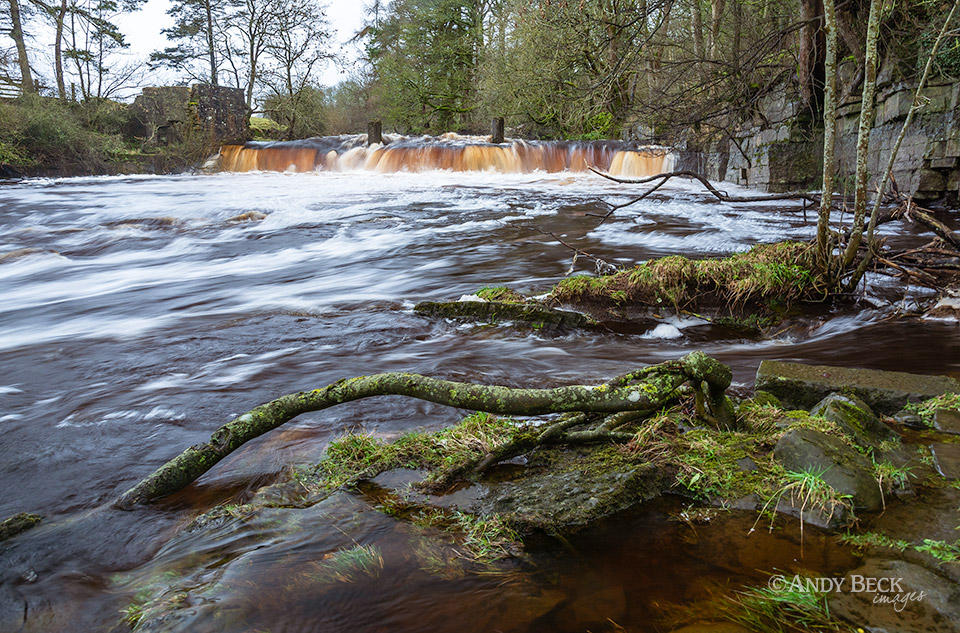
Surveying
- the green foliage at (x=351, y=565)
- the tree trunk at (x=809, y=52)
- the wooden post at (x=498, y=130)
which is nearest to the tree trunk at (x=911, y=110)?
the green foliage at (x=351, y=565)

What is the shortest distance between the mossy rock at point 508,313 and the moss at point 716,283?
1.22ft

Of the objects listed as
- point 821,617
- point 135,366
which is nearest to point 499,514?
point 821,617

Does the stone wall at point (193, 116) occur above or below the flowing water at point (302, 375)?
above

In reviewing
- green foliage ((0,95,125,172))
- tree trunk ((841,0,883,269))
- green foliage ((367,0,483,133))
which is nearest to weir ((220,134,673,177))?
green foliage ((0,95,125,172))

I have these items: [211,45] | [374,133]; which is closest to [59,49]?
[211,45]

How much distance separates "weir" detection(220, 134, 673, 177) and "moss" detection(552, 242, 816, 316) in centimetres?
1440

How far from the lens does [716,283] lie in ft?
17.0

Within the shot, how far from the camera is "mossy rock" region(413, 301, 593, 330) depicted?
5023mm

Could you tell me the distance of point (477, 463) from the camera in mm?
2506

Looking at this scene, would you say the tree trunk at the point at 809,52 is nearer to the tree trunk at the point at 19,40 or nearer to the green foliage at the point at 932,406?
the green foliage at the point at 932,406

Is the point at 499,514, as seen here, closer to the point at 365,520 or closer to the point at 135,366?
the point at 365,520

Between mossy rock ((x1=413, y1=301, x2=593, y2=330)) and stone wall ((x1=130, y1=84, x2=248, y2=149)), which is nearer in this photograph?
mossy rock ((x1=413, y1=301, x2=593, y2=330))

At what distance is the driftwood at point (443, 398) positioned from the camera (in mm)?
2375

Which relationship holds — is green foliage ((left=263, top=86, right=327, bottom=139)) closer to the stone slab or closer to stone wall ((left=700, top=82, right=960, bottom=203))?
stone wall ((left=700, top=82, right=960, bottom=203))
